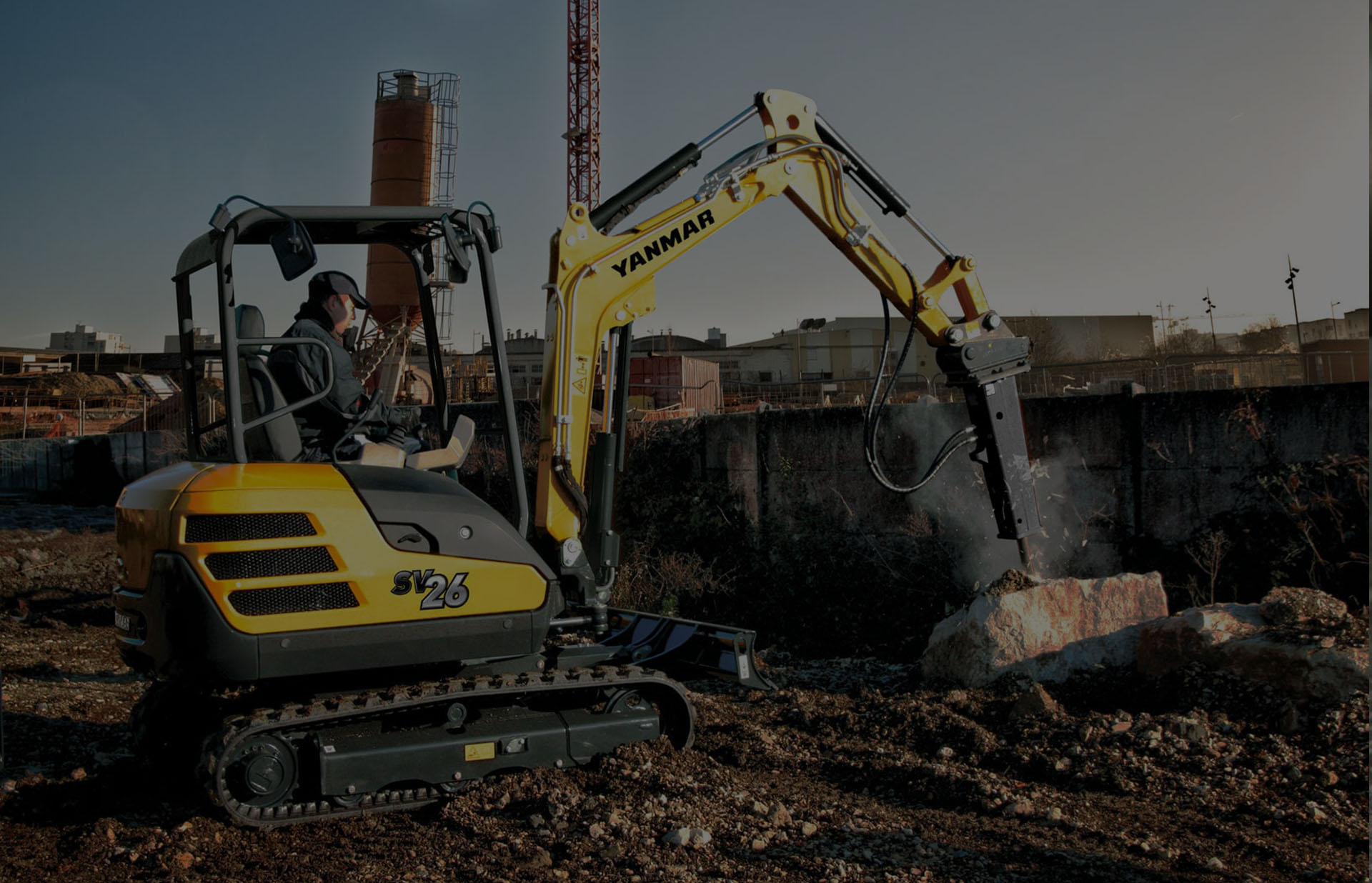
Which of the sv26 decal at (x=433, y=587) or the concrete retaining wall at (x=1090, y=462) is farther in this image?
the concrete retaining wall at (x=1090, y=462)

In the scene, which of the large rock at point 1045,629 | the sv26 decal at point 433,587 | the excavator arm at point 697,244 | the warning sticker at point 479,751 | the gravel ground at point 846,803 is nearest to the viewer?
the gravel ground at point 846,803

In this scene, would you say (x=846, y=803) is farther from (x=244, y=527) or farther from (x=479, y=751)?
(x=244, y=527)

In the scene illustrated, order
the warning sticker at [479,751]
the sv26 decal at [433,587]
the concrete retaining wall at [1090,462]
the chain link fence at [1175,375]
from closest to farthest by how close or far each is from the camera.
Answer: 1. the sv26 decal at [433,587]
2. the warning sticker at [479,751]
3. the concrete retaining wall at [1090,462]
4. the chain link fence at [1175,375]

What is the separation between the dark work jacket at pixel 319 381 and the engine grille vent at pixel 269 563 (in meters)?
0.64

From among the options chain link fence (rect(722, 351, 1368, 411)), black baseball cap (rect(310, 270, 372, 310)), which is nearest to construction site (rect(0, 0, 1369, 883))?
black baseball cap (rect(310, 270, 372, 310))

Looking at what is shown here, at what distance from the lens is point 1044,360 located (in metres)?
31.8

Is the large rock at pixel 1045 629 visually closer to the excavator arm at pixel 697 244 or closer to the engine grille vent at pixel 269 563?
the excavator arm at pixel 697 244

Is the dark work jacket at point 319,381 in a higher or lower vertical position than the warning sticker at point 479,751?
higher

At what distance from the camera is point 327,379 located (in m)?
4.40

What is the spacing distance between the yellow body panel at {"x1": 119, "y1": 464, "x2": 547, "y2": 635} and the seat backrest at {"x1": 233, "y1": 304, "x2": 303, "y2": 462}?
172mm

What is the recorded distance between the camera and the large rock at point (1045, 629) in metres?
6.55

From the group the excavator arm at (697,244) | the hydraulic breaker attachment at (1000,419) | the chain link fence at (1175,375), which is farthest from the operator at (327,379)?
the chain link fence at (1175,375)

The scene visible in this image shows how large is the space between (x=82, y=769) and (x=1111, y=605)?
19.7ft

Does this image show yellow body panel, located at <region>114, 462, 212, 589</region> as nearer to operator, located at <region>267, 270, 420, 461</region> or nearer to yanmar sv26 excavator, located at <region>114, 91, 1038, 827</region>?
yanmar sv26 excavator, located at <region>114, 91, 1038, 827</region>
